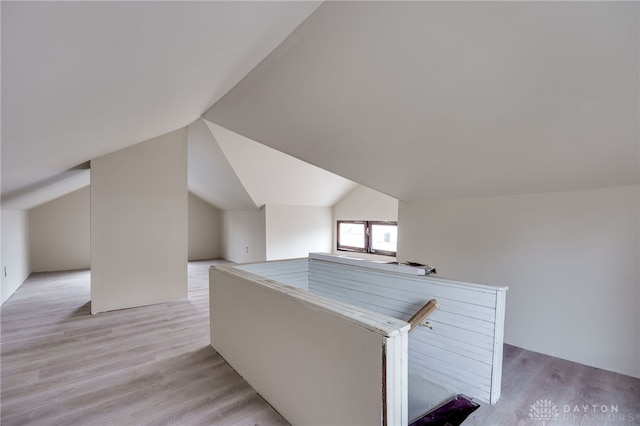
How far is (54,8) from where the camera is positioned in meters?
0.87

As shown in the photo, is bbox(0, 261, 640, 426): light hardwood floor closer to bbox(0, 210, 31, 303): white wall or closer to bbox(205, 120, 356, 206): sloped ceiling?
bbox(0, 210, 31, 303): white wall

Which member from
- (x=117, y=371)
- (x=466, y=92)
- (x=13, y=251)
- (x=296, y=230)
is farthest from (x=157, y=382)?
(x=296, y=230)

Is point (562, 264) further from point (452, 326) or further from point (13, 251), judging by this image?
point (13, 251)

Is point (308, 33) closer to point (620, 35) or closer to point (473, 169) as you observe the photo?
point (620, 35)

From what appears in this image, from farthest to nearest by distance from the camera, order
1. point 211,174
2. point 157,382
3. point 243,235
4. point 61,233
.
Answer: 1. point 243,235
2. point 61,233
3. point 211,174
4. point 157,382

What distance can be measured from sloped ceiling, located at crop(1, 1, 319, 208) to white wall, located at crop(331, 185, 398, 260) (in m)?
4.26

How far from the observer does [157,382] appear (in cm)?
219

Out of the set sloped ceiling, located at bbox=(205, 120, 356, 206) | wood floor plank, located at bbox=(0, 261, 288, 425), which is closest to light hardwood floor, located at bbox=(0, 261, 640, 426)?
wood floor plank, located at bbox=(0, 261, 288, 425)

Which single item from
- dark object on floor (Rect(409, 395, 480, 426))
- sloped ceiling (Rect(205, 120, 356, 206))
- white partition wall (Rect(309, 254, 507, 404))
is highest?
A: sloped ceiling (Rect(205, 120, 356, 206))

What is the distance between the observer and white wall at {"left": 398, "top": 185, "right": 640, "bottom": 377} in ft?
7.95

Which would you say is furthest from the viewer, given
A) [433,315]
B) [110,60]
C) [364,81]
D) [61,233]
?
[61,233]

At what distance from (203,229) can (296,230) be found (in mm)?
3212

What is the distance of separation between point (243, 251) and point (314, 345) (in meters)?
6.19

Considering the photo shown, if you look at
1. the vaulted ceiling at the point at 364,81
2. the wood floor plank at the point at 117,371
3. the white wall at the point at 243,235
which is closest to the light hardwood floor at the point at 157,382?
the wood floor plank at the point at 117,371
